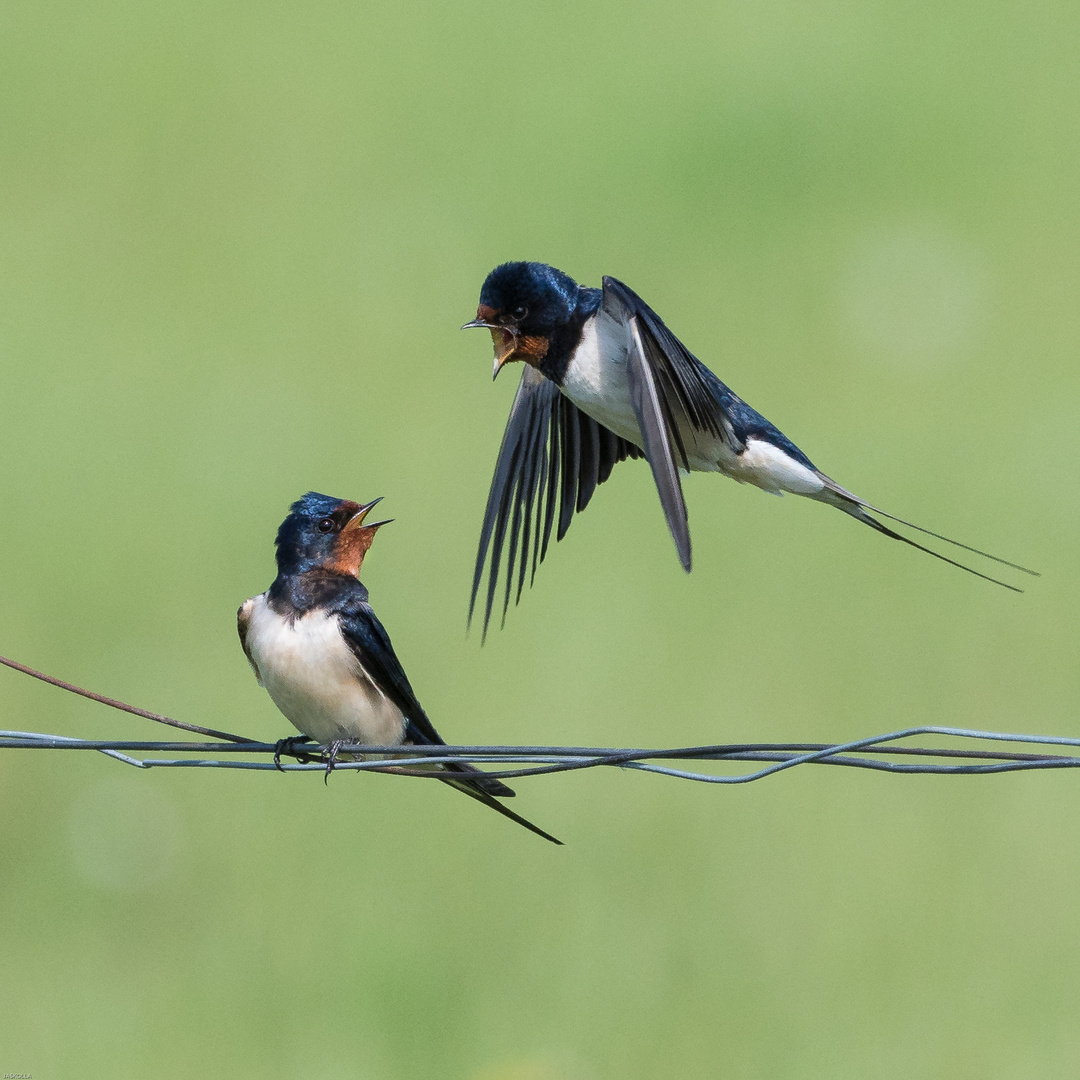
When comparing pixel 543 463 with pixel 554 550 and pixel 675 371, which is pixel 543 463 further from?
pixel 554 550

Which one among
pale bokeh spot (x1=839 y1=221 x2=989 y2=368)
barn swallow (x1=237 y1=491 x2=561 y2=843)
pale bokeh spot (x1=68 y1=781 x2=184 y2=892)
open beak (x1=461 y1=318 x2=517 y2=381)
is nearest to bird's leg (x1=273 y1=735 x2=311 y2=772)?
barn swallow (x1=237 y1=491 x2=561 y2=843)

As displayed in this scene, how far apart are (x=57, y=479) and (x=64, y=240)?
265 centimetres

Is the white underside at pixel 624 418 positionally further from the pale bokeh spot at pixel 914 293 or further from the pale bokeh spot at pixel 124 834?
the pale bokeh spot at pixel 914 293

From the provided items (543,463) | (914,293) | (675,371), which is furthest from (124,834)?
(914,293)

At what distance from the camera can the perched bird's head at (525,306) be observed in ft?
11.7

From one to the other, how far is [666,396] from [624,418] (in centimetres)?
10

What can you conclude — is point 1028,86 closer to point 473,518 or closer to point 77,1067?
point 473,518

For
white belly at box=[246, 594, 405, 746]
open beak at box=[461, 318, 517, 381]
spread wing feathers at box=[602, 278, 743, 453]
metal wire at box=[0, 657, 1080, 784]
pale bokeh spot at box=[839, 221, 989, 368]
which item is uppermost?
pale bokeh spot at box=[839, 221, 989, 368]

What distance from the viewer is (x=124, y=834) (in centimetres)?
671

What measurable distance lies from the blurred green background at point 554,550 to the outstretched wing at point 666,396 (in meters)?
2.66

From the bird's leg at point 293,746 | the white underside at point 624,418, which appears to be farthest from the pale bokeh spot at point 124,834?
the white underside at point 624,418

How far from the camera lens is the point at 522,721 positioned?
682cm

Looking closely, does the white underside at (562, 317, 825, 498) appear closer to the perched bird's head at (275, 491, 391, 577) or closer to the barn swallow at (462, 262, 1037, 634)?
the barn swallow at (462, 262, 1037, 634)

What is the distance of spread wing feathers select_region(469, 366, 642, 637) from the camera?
12.1 ft
